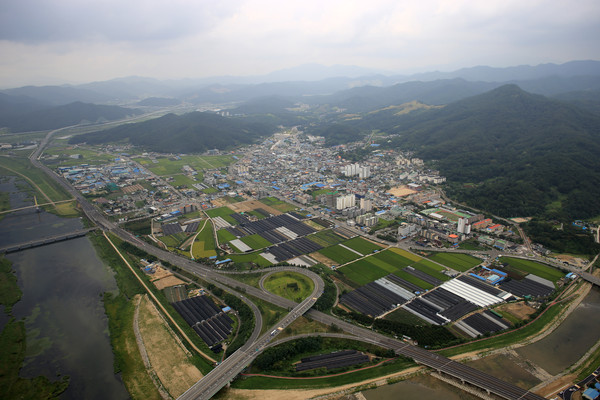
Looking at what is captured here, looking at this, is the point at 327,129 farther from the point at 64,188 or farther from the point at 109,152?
the point at 64,188

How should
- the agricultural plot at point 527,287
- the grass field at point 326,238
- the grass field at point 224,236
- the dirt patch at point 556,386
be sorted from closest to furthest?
the dirt patch at point 556,386
the agricultural plot at point 527,287
the grass field at point 326,238
the grass field at point 224,236

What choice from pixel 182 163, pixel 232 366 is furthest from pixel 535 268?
pixel 182 163

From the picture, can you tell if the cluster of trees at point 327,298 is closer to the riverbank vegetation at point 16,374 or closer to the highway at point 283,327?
the highway at point 283,327

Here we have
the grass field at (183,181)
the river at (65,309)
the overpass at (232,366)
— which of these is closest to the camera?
the overpass at (232,366)

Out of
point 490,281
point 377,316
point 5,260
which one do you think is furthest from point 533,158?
point 5,260

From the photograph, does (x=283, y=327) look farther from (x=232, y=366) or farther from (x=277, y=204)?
(x=277, y=204)

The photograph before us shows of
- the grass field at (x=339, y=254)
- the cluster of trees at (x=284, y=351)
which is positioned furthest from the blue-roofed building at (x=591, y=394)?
the grass field at (x=339, y=254)
